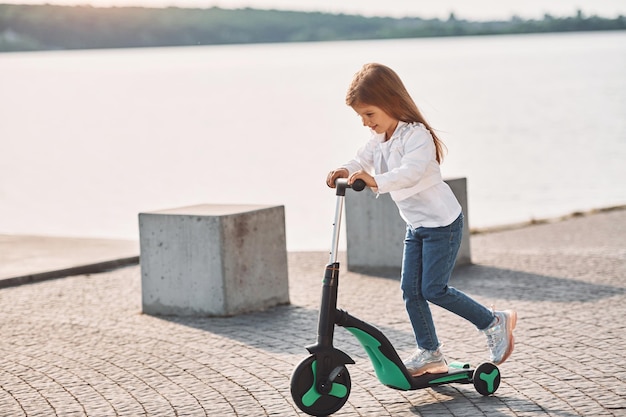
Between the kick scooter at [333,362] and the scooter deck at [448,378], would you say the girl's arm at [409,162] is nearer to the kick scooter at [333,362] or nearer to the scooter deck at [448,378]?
the kick scooter at [333,362]

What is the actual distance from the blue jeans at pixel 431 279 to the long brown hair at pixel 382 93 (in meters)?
0.44

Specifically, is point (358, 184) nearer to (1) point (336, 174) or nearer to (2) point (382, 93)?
(1) point (336, 174)

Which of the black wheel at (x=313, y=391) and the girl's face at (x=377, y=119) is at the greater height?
the girl's face at (x=377, y=119)

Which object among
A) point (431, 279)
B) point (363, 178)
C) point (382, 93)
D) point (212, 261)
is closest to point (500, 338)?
point (431, 279)

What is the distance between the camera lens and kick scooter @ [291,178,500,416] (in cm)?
574

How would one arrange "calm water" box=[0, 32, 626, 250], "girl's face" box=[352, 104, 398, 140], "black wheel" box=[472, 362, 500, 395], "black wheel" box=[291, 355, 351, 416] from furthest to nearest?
"calm water" box=[0, 32, 626, 250], "black wheel" box=[472, 362, 500, 395], "girl's face" box=[352, 104, 398, 140], "black wheel" box=[291, 355, 351, 416]

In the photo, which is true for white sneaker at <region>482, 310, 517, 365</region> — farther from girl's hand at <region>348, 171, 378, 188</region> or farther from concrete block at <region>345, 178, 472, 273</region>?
concrete block at <region>345, 178, 472, 273</region>

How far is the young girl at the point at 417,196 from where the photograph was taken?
594cm

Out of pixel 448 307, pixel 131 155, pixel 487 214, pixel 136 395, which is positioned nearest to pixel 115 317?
pixel 136 395

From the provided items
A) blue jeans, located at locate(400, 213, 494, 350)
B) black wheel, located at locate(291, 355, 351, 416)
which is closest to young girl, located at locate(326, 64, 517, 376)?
blue jeans, located at locate(400, 213, 494, 350)

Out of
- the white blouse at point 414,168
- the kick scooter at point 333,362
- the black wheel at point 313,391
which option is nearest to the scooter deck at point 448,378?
the kick scooter at point 333,362

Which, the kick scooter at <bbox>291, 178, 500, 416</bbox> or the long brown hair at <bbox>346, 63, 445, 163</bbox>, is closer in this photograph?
the kick scooter at <bbox>291, 178, 500, 416</bbox>

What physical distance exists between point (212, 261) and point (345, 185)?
3305 millimetres

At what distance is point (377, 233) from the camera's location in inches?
427
